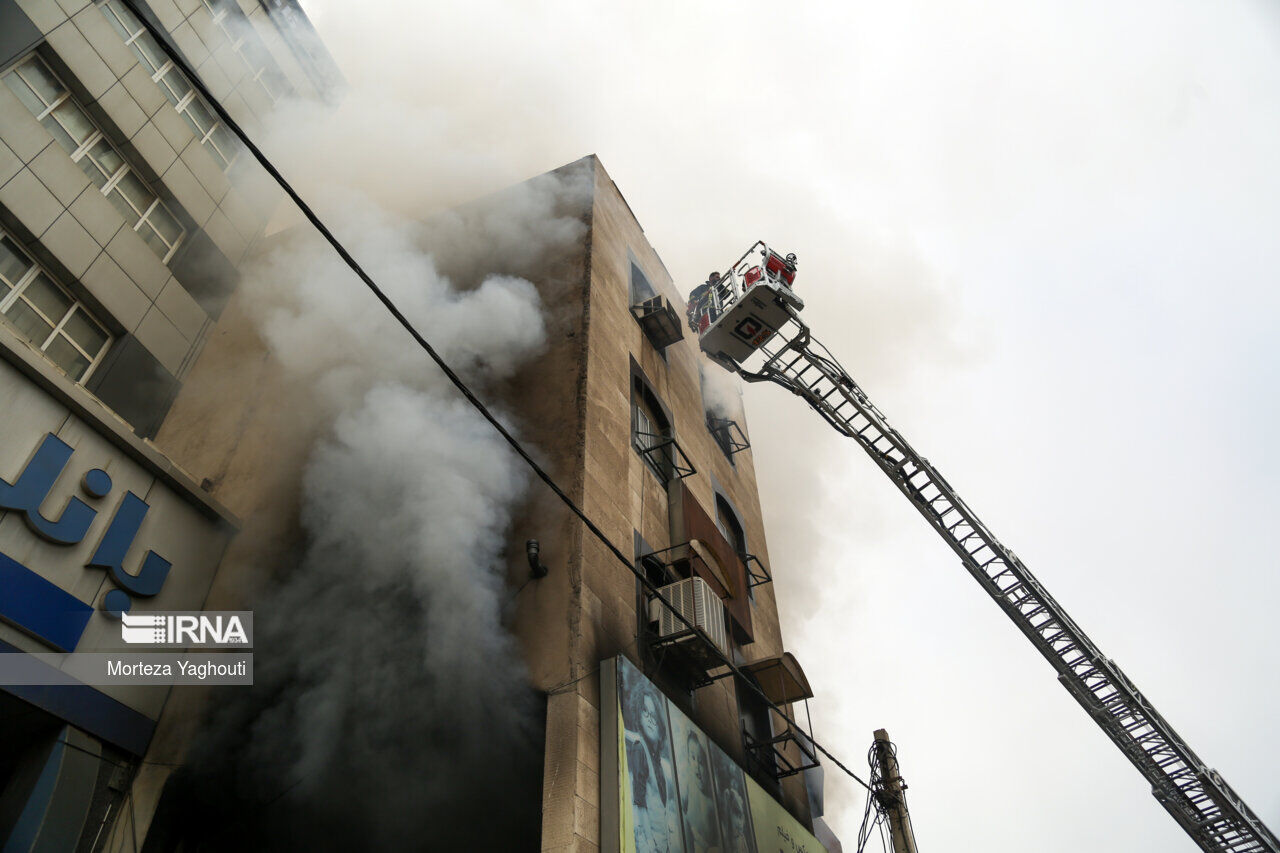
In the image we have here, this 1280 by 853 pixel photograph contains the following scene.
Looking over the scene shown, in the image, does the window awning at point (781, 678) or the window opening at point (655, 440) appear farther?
the window opening at point (655, 440)

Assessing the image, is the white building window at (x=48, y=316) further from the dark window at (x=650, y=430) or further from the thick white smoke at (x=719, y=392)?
the thick white smoke at (x=719, y=392)

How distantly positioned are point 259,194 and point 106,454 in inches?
287

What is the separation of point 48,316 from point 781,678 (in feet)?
35.8

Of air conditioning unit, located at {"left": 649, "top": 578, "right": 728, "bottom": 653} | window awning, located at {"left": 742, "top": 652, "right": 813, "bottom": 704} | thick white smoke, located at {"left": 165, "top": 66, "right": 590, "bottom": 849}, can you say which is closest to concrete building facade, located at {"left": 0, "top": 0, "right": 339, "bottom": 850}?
thick white smoke, located at {"left": 165, "top": 66, "right": 590, "bottom": 849}

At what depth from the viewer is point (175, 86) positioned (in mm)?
11844

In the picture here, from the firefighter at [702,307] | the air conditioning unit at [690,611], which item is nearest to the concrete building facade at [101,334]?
the air conditioning unit at [690,611]

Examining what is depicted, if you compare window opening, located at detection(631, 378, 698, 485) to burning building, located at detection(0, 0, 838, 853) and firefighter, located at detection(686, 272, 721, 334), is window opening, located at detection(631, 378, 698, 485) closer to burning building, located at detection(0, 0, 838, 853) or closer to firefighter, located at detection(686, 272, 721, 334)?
burning building, located at detection(0, 0, 838, 853)

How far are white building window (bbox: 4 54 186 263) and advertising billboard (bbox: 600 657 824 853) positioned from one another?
9.24 meters

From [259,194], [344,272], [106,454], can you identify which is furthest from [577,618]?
[259,194]

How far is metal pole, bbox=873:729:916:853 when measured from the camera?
11.1 m

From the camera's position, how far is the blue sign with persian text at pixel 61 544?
6691 mm

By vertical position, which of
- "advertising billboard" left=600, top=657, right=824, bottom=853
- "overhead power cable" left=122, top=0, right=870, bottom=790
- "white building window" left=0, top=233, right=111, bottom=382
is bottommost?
"advertising billboard" left=600, top=657, right=824, bottom=853

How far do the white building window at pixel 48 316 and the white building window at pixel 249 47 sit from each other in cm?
610

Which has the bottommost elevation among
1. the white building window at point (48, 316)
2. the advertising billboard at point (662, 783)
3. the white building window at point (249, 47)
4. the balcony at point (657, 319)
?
the advertising billboard at point (662, 783)
